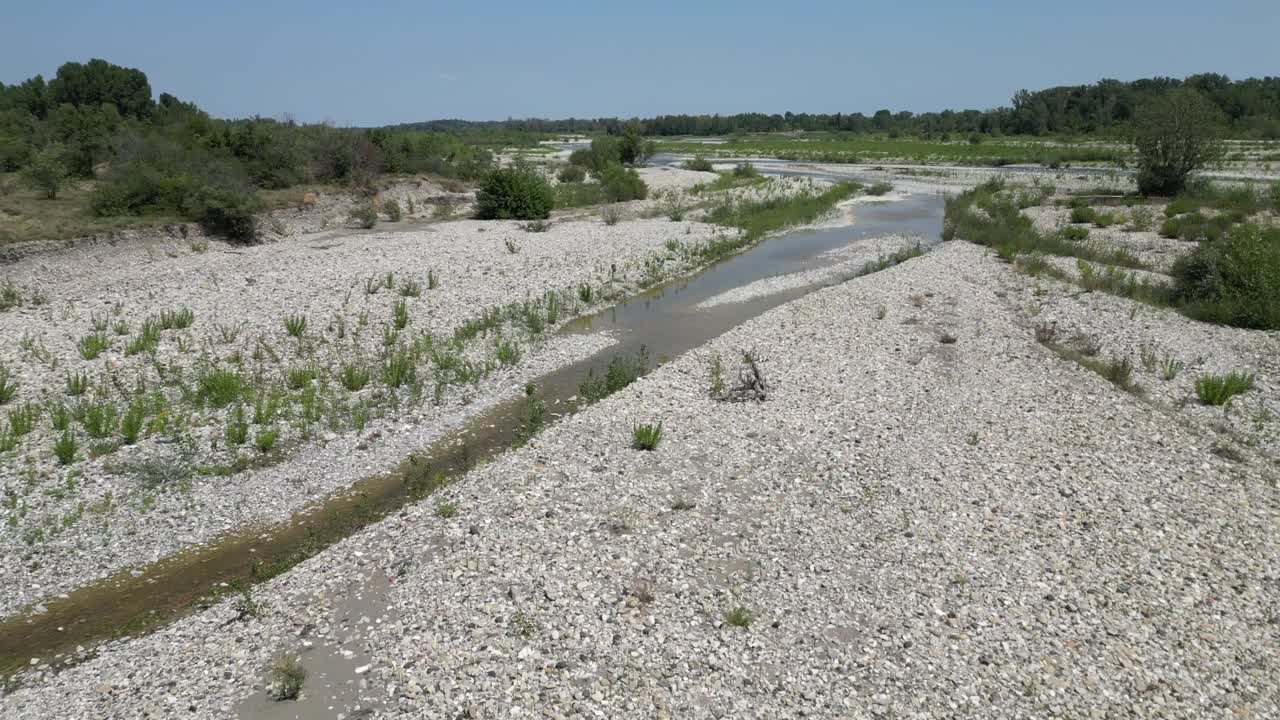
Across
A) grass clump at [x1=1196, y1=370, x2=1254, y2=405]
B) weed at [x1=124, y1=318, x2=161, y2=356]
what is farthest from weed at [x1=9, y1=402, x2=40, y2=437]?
grass clump at [x1=1196, y1=370, x2=1254, y2=405]

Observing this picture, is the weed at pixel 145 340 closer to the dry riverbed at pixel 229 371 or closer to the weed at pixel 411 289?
the dry riverbed at pixel 229 371

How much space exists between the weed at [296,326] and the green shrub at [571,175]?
41.7m

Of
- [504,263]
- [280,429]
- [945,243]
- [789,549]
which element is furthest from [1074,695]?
[945,243]

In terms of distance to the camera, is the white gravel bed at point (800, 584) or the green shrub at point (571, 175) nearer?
the white gravel bed at point (800, 584)

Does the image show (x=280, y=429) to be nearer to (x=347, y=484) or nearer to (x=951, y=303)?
(x=347, y=484)

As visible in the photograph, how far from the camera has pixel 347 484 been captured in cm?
1188

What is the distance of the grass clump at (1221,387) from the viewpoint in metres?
13.6

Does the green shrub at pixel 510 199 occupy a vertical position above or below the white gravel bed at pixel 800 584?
above

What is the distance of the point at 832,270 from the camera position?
28359 millimetres

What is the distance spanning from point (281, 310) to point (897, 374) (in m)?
16.4

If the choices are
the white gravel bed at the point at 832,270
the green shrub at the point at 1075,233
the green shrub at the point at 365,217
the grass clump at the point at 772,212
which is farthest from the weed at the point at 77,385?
the green shrub at the point at 1075,233

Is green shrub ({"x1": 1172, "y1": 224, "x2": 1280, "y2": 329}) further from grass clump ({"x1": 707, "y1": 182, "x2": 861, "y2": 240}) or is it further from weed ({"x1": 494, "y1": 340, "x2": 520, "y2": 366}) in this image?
grass clump ({"x1": 707, "y1": 182, "x2": 861, "y2": 240})

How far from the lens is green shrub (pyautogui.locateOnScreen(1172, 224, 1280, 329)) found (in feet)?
58.9

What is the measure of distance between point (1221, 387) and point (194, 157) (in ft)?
134
